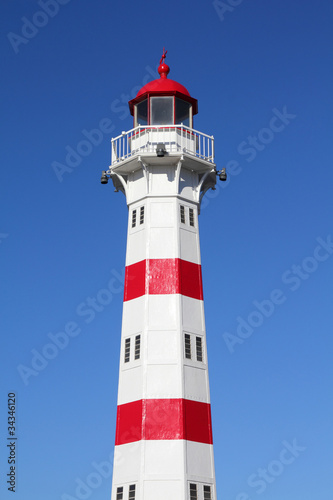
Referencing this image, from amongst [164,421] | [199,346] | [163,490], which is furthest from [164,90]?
[163,490]

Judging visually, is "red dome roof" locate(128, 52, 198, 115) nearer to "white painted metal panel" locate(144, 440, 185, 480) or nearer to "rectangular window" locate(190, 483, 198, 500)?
"white painted metal panel" locate(144, 440, 185, 480)

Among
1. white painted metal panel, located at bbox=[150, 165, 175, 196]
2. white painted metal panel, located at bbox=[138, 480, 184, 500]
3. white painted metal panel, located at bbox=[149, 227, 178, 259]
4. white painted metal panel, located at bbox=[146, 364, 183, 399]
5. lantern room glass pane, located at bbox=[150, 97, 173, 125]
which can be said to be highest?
lantern room glass pane, located at bbox=[150, 97, 173, 125]

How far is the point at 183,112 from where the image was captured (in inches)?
1663

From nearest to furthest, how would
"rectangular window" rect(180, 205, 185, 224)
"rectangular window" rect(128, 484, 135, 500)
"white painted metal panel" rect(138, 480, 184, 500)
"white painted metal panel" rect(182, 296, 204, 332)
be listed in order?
1. "white painted metal panel" rect(138, 480, 184, 500)
2. "rectangular window" rect(128, 484, 135, 500)
3. "white painted metal panel" rect(182, 296, 204, 332)
4. "rectangular window" rect(180, 205, 185, 224)

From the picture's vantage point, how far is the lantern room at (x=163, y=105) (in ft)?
136

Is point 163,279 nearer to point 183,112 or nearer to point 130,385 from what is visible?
point 130,385

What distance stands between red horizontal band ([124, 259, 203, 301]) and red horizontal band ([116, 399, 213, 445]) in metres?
5.46

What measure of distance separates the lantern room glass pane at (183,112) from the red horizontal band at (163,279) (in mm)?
8305

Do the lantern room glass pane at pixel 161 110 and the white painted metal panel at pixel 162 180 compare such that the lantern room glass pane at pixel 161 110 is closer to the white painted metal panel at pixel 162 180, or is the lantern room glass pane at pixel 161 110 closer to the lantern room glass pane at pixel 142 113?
A: the lantern room glass pane at pixel 142 113

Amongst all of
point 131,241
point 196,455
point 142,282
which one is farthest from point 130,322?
point 196,455

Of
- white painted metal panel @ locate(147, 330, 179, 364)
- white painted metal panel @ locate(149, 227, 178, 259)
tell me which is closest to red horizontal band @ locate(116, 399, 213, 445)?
white painted metal panel @ locate(147, 330, 179, 364)

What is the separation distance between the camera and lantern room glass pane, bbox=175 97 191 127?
42.0 m

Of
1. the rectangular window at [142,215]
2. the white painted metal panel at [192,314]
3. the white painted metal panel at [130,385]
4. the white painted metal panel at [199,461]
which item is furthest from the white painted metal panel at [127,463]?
the rectangular window at [142,215]

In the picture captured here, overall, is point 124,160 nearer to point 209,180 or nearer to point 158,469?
point 209,180
